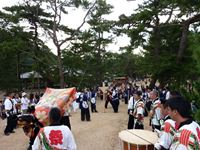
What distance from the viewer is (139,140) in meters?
5.84

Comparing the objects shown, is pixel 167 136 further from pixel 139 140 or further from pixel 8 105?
pixel 8 105

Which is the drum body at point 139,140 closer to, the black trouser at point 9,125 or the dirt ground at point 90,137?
the dirt ground at point 90,137

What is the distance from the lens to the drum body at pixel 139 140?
5671 mm

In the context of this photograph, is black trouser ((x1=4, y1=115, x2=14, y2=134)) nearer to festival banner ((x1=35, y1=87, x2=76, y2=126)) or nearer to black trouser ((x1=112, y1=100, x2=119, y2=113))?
festival banner ((x1=35, y1=87, x2=76, y2=126))

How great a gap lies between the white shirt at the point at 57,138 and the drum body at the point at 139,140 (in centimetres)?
151

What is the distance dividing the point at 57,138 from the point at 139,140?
6.15 ft

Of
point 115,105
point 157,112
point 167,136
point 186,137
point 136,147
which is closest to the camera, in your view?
point 186,137

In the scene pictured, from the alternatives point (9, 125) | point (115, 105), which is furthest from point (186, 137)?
point (115, 105)

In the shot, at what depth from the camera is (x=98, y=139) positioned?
11.7 metres

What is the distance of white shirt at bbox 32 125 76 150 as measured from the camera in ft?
14.7

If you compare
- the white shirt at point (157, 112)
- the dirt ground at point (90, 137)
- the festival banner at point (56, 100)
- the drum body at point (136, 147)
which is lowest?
the dirt ground at point (90, 137)

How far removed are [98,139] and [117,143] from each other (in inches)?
37.8

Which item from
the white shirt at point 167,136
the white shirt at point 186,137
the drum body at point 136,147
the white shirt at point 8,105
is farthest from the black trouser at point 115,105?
the white shirt at point 186,137

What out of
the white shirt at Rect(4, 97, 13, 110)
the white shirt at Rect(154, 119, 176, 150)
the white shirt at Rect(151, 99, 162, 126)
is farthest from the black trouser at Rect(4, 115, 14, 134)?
the white shirt at Rect(154, 119, 176, 150)
